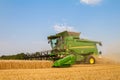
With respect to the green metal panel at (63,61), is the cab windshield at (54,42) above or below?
above

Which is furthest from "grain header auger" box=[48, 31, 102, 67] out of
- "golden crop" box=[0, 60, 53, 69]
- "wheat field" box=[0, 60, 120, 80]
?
"wheat field" box=[0, 60, 120, 80]

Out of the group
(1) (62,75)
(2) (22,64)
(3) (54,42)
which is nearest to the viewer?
(1) (62,75)

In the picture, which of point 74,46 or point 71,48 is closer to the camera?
point 71,48

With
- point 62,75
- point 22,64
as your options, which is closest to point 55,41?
point 22,64

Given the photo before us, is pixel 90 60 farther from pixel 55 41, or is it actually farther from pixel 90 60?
pixel 55 41

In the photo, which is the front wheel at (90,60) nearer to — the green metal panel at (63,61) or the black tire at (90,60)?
the black tire at (90,60)

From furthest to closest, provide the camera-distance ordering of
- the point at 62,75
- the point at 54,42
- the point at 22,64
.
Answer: the point at 54,42 → the point at 22,64 → the point at 62,75

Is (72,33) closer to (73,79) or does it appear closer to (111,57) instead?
(111,57)

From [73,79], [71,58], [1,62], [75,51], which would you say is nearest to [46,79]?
[73,79]

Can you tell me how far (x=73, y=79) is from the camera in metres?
9.77

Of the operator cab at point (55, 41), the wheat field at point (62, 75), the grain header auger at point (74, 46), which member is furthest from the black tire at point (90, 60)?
the wheat field at point (62, 75)

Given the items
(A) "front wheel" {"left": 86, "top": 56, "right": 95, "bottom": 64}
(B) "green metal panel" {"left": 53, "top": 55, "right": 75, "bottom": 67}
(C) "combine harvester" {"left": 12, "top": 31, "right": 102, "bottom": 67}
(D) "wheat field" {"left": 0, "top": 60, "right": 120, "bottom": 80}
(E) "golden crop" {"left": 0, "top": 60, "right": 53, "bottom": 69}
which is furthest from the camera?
(A) "front wheel" {"left": 86, "top": 56, "right": 95, "bottom": 64}

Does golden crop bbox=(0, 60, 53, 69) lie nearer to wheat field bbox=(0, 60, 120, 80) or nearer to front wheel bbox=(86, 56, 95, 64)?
wheat field bbox=(0, 60, 120, 80)

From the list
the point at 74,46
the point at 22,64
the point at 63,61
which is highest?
the point at 74,46
